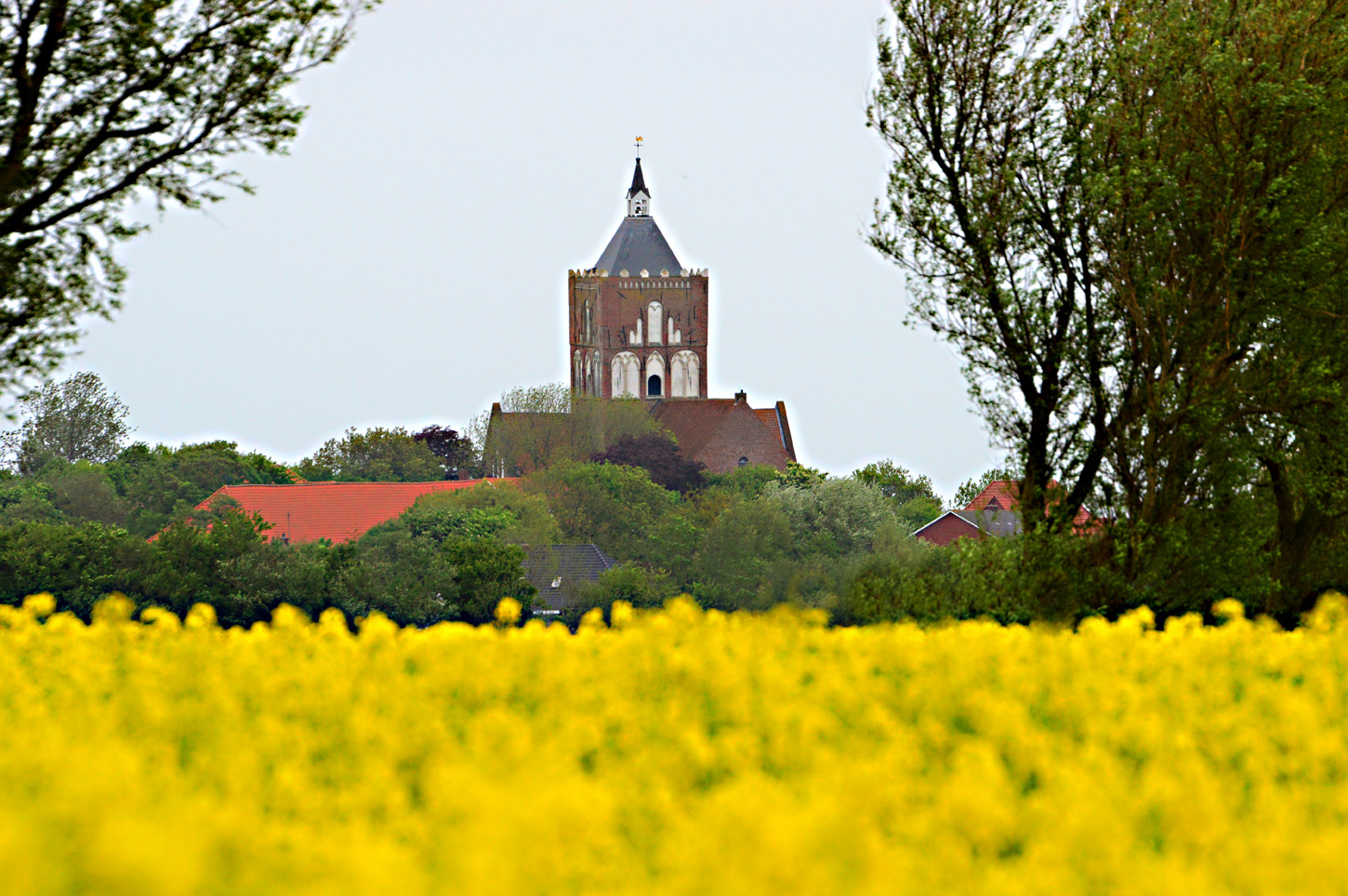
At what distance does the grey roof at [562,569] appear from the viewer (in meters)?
69.6

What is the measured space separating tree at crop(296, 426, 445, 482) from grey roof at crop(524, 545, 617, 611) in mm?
27356

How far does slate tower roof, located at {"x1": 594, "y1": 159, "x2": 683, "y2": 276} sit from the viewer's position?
134125 millimetres

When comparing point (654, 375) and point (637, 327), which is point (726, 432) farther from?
point (637, 327)

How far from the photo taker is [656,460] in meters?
99.7

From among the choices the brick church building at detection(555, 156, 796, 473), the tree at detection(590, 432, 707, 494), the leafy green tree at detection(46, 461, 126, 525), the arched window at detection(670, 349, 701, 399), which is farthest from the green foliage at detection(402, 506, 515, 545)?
the arched window at detection(670, 349, 701, 399)

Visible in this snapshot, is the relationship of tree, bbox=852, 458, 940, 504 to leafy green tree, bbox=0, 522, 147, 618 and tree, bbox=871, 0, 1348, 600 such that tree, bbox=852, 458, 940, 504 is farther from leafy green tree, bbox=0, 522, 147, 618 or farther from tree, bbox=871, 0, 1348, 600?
tree, bbox=871, 0, 1348, 600

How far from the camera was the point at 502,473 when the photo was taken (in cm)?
10400

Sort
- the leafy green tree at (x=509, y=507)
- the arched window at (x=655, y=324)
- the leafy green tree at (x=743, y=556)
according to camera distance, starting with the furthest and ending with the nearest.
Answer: the arched window at (x=655, y=324), the leafy green tree at (x=509, y=507), the leafy green tree at (x=743, y=556)

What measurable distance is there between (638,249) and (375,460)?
3905cm

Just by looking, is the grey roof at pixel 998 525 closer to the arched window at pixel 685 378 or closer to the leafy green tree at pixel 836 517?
the leafy green tree at pixel 836 517

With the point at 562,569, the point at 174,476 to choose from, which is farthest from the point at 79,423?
the point at 562,569

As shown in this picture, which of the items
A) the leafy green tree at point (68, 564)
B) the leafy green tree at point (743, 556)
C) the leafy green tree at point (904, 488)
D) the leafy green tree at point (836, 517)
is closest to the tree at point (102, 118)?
the leafy green tree at point (68, 564)

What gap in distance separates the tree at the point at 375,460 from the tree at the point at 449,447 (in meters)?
1.05

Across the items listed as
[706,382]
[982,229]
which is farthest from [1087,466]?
[706,382]
